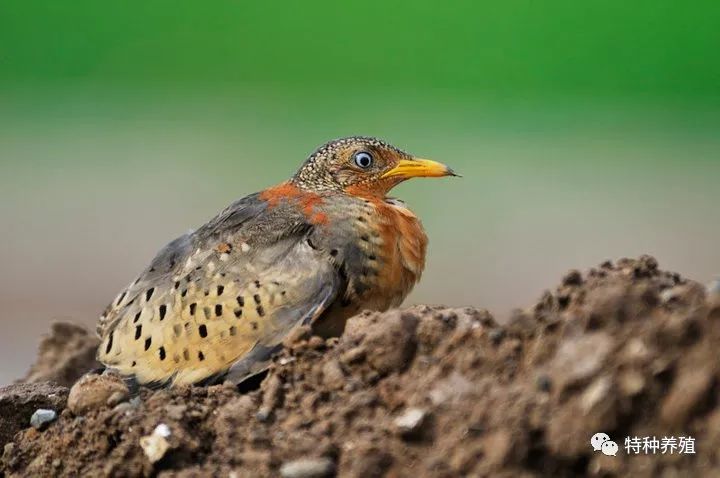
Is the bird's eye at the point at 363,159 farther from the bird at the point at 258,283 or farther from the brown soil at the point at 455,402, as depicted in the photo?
the brown soil at the point at 455,402

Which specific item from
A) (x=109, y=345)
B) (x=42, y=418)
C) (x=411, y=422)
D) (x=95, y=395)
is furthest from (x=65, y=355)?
(x=411, y=422)

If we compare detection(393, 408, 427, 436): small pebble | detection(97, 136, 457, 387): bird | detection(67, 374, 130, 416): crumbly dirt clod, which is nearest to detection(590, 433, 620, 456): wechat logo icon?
detection(393, 408, 427, 436): small pebble

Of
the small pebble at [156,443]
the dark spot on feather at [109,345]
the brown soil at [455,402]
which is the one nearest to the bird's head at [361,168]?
the dark spot on feather at [109,345]

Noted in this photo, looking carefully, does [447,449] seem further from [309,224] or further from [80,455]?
[309,224]

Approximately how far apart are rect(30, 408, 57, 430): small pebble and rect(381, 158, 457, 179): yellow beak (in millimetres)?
2003

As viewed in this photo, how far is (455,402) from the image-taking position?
344cm

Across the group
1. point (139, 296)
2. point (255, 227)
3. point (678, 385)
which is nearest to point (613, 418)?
point (678, 385)

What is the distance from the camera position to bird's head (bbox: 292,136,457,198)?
5.59 metres

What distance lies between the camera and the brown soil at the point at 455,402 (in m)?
3.11

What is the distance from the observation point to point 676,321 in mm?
3180

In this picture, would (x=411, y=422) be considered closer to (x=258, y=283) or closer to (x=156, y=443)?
(x=156, y=443)

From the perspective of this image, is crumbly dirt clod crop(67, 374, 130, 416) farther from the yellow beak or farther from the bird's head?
the yellow beak

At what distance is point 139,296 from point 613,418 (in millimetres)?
2769

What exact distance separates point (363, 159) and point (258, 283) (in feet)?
3.49
